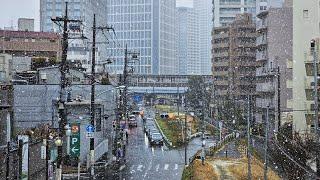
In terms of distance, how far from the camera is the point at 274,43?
59375mm

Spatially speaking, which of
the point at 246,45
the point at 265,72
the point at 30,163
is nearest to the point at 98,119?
the point at 30,163

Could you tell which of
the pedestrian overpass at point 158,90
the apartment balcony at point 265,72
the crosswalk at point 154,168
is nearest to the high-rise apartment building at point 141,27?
the pedestrian overpass at point 158,90

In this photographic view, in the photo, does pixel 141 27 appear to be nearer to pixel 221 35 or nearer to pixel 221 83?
pixel 221 35

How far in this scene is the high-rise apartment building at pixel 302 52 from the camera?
47.3m

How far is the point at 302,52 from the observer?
4738cm

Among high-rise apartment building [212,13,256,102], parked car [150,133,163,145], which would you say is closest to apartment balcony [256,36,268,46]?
high-rise apartment building [212,13,256,102]

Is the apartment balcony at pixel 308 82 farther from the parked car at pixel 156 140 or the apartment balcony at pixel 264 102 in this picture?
the parked car at pixel 156 140

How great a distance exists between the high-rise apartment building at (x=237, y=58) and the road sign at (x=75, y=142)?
156 ft

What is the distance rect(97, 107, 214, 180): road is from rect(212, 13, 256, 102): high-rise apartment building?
2543 centimetres

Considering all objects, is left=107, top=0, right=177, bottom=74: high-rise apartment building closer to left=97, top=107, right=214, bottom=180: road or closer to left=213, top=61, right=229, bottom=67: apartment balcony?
left=213, top=61, right=229, bottom=67: apartment balcony

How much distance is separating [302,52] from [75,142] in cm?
2291

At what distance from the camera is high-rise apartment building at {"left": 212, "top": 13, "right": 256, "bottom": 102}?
271ft

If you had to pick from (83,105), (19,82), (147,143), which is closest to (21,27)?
(147,143)

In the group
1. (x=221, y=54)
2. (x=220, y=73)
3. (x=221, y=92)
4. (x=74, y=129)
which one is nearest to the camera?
(x=74, y=129)
